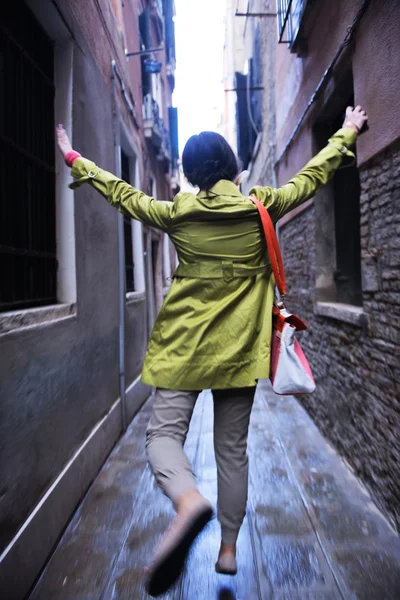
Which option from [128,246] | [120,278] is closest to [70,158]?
[120,278]

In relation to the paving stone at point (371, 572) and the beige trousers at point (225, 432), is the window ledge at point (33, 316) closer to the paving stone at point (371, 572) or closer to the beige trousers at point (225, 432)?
the beige trousers at point (225, 432)

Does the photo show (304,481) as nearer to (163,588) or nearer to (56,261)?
(163,588)

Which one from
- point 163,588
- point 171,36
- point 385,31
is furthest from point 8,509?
point 171,36

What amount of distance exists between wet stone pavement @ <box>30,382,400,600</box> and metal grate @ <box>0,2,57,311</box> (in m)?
1.30

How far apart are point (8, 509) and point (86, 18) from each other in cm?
359

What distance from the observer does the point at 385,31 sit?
8.79ft

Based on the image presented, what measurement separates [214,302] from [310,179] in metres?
0.65

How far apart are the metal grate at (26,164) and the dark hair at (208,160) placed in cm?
106

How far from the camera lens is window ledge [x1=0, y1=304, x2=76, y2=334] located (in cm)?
215

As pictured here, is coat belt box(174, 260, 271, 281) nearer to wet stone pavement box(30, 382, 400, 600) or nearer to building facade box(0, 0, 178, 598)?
building facade box(0, 0, 178, 598)

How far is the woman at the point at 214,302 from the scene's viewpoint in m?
1.79

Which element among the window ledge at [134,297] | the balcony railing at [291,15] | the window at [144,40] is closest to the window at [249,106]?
the window at [144,40]

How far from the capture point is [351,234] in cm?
457

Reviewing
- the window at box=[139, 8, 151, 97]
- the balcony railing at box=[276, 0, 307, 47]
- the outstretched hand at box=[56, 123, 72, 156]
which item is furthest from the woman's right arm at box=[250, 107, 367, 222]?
the window at box=[139, 8, 151, 97]
